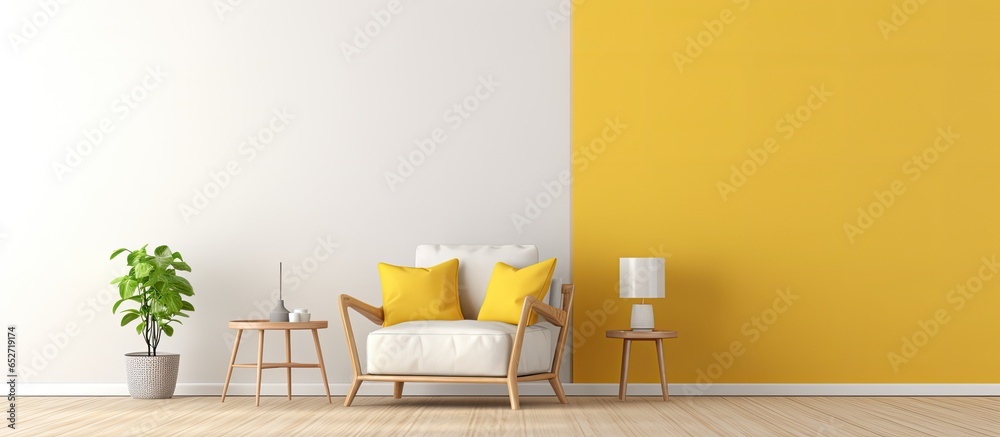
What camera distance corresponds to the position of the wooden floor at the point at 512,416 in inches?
159

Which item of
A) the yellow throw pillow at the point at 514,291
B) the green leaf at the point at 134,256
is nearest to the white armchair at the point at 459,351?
the yellow throw pillow at the point at 514,291

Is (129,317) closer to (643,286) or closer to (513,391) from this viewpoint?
(513,391)

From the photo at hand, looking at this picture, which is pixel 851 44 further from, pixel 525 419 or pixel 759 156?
pixel 525 419

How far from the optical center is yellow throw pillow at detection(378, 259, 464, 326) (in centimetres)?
520

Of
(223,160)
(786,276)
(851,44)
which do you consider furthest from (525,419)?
(851,44)

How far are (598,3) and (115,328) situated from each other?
11.9 feet

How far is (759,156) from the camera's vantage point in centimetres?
586

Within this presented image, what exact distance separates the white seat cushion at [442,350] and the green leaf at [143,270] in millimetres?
1479

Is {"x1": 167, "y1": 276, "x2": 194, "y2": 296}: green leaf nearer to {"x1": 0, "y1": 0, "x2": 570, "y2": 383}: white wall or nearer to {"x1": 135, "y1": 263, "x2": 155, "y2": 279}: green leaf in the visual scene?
{"x1": 135, "y1": 263, "x2": 155, "y2": 279}: green leaf

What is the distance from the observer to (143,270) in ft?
17.6

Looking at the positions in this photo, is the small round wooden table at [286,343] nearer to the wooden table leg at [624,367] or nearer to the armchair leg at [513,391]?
the armchair leg at [513,391]

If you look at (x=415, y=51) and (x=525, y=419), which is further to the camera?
(x=415, y=51)

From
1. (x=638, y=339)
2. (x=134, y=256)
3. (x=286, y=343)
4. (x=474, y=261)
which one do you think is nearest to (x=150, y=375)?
(x=134, y=256)

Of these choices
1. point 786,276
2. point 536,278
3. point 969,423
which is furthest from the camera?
point 786,276
